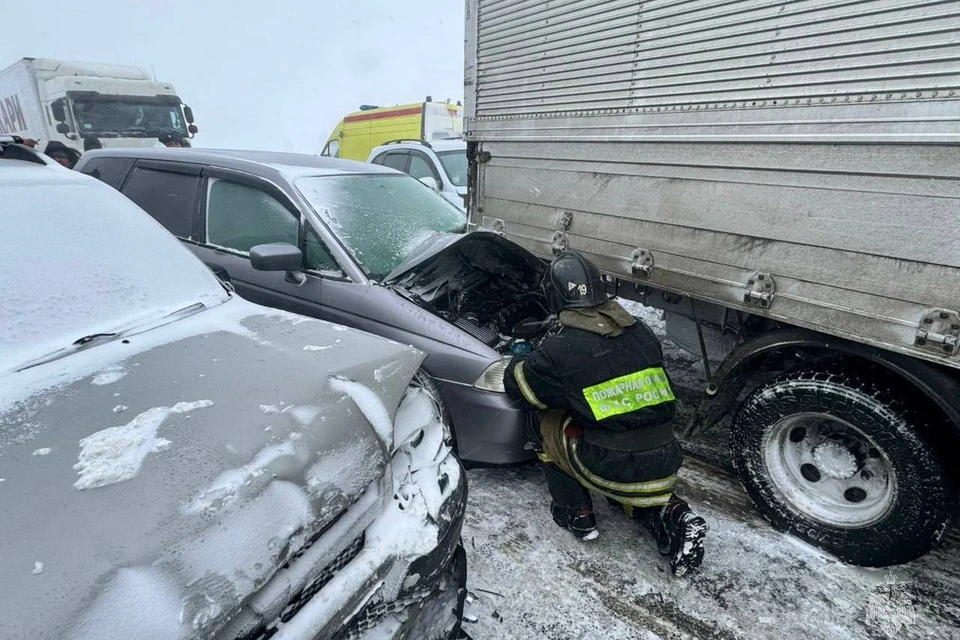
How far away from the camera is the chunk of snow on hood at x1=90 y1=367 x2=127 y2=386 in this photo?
154cm

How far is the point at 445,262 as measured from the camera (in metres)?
3.20

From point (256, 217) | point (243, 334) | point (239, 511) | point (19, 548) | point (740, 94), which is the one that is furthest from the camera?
point (256, 217)

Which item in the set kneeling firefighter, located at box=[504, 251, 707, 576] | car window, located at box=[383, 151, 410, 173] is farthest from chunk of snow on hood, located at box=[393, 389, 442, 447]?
car window, located at box=[383, 151, 410, 173]

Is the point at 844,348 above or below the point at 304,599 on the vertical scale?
above

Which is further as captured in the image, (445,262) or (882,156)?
(445,262)

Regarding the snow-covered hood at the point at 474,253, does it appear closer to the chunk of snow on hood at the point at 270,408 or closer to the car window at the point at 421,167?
the chunk of snow on hood at the point at 270,408

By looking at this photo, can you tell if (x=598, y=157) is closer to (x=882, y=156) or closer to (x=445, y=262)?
(x=445, y=262)

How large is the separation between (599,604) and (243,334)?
186 centimetres

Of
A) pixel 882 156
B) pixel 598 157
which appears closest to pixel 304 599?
pixel 882 156

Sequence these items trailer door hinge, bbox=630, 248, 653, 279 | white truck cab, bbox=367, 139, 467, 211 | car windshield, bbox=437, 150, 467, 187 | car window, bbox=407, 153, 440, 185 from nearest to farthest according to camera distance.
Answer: trailer door hinge, bbox=630, 248, 653, 279
white truck cab, bbox=367, 139, 467, 211
car window, bbox=407, 153, 440, 185
car windshield, bbox=437, 150, 467, 187

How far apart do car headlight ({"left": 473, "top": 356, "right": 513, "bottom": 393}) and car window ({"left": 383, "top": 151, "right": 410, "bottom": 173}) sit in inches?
246

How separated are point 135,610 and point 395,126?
41.5 ft

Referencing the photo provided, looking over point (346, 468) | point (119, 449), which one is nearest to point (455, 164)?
point (346, 468)

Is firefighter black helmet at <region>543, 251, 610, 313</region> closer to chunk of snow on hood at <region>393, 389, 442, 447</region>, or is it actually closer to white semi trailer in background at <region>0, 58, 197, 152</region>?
chunk of snow on hood at <region>393, 389, 442, 447</region>
